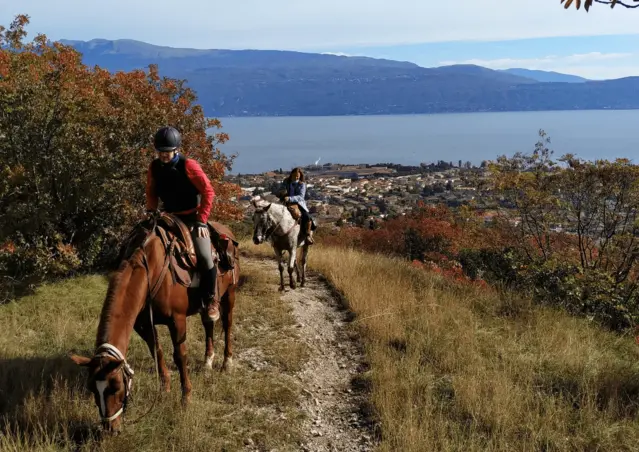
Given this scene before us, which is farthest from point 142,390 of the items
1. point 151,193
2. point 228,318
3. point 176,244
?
point 151,193

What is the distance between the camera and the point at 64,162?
9281 mm

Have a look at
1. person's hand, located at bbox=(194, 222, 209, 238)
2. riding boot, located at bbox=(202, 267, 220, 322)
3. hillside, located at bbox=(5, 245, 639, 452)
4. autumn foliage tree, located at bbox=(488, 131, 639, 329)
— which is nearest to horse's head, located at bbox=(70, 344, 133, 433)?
hillside, located at bbox=(5, 245, 639, 452)

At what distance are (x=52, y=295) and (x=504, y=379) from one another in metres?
8.39

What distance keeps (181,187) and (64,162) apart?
5147 millimetres

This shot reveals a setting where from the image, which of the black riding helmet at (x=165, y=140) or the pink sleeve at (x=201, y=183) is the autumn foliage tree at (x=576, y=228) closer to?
the pink sleeve at (x=201, y=183)

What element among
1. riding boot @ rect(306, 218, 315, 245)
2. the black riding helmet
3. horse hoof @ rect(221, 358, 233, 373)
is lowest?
horse hoof @ rect(221, 358, 233, 373)

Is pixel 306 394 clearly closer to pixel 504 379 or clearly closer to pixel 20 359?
pixel 504 379

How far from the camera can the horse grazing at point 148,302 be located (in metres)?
3.85

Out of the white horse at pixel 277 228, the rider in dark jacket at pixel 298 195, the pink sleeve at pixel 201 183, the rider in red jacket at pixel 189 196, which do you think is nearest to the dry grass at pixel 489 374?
the white horse at pixel 277 228

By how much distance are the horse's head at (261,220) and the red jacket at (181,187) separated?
3.91 meters

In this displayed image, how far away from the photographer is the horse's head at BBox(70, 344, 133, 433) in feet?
12.3

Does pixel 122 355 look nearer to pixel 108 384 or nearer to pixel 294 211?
pixel 108 384

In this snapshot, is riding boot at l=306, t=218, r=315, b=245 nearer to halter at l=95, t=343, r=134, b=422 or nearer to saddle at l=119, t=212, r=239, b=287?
saddle at l=119, t=212, r=239, b=287

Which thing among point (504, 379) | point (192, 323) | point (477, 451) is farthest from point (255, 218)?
point (477, 451)
